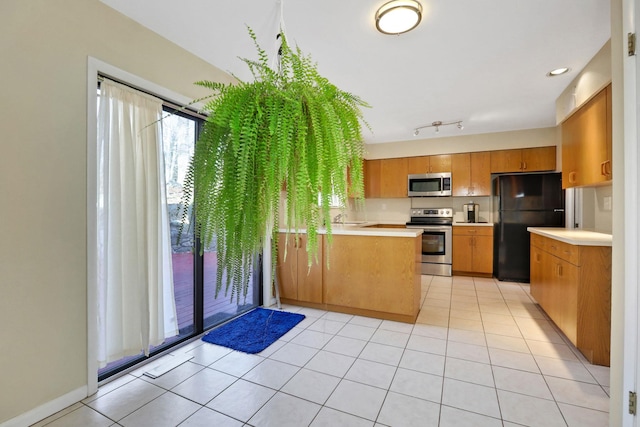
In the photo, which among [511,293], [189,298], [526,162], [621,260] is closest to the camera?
[621,260]

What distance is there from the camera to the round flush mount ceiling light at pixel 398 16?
1.78 m

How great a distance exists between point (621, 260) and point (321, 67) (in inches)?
98.1

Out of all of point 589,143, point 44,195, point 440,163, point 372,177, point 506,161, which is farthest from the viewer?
point 372,177

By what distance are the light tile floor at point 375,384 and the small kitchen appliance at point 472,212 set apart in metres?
2.45

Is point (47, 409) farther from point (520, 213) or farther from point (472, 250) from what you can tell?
point (520, 213)

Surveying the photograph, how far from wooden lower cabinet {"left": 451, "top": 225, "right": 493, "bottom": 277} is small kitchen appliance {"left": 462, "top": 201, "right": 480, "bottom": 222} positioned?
29cm

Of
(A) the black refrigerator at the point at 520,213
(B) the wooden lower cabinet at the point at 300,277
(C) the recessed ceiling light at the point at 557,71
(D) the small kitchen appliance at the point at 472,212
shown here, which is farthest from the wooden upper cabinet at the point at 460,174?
(B) the wooden lower cabinet at the point at 300,277

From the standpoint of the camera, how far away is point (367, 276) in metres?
2.94

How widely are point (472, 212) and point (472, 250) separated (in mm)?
687

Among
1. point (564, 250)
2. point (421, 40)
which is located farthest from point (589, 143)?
point (421, 40)

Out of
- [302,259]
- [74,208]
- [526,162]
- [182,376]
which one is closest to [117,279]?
[74,208]

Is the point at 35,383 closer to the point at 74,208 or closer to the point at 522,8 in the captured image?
the point at 74,208

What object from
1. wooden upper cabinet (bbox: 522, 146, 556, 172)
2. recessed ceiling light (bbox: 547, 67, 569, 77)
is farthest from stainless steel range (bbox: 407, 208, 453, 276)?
recessed ceiling light (bbox: 547, 67, 569, 77)

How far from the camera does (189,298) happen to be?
261 centimetres
